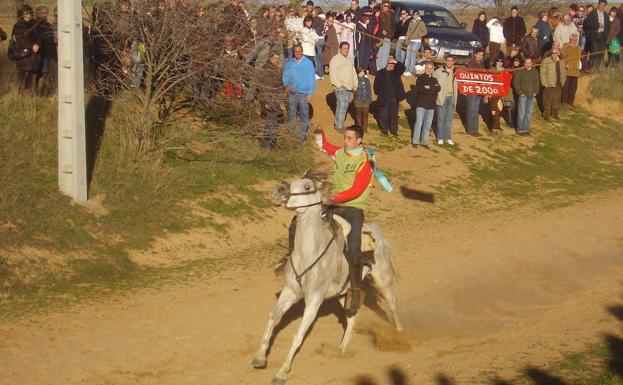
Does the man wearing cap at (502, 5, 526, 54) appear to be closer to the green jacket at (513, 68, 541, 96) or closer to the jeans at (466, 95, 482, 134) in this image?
the green jacket at (513, 68, 541, 96)

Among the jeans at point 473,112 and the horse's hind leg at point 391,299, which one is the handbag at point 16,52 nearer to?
the horse's hind leg at point 391,299

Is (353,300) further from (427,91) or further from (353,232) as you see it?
(427,91)

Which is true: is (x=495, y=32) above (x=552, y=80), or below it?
above

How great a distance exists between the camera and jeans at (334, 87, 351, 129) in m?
23.3

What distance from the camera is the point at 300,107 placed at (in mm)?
21562

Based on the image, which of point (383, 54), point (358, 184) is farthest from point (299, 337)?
point (383, 54)

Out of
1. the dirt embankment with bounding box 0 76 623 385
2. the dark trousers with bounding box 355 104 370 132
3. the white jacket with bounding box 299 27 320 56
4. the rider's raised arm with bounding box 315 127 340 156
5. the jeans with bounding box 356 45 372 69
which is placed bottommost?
the dirt embankment with bounding box 0 76 623 385

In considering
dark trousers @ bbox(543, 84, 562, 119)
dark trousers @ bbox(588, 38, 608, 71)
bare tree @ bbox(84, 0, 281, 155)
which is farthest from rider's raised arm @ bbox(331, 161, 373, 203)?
dark trousers @ bbox(588, 38, 608, 71)

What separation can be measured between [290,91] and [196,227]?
573 centimetres

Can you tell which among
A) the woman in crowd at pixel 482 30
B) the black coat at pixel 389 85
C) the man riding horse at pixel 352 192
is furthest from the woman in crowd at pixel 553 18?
the man riding horse at pixel 352 192

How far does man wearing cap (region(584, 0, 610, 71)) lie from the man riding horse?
76.7 ft

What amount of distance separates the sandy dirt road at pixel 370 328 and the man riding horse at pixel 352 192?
888 mm

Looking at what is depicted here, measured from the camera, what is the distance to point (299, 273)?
10.6m

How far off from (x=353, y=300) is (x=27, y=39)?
11.0 m
